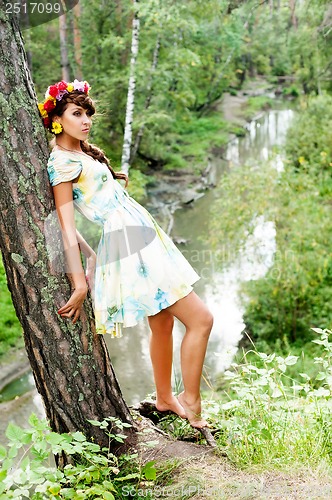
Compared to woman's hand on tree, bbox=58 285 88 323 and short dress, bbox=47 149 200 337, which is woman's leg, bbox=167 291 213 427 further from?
woman's hand on tree, bbox=58 285 88 323

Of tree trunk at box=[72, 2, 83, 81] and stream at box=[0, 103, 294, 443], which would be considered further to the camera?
tree trunk at box=[72, 2, 83, 81]

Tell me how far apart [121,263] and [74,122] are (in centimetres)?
70

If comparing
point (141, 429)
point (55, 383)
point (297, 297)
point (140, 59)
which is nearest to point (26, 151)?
point (55, 383)

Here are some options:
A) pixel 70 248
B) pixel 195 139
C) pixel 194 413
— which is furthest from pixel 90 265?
pixel 195 139

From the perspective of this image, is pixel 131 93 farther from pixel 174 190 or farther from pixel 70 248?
pixel 70 248

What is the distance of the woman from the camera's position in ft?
8.61

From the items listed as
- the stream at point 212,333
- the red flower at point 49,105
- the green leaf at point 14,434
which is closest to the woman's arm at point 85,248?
the red flower at point 49,105

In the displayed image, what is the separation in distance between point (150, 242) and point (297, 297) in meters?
6.37

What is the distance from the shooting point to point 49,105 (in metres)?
2.67

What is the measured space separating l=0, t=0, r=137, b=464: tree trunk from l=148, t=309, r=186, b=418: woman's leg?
339 millimetres

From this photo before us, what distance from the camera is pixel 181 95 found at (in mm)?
15820

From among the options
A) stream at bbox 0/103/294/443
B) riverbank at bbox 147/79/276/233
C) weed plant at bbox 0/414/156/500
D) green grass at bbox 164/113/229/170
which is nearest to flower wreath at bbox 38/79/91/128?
weed plant at bbox 0/414/156/500

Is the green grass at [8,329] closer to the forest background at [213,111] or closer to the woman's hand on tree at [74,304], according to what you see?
the forest background at [213,111]

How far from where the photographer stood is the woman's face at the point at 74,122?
8.96 ft
